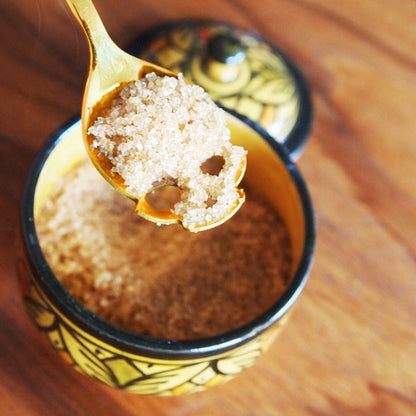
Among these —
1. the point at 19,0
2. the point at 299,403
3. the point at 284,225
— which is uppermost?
the point at 19,0

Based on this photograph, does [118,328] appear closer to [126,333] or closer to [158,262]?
[126,333]

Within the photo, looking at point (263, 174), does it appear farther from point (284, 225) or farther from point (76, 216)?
point (76, 216)

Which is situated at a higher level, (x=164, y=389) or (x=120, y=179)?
(x=120, y=179)

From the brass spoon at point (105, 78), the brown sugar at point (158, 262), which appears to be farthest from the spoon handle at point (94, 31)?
the brown sugar at point (158, 262)

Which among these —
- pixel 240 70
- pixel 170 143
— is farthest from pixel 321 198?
pixel 170 143

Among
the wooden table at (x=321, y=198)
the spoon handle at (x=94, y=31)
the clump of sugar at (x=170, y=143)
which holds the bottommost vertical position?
the wooden table at (x=321, y=198)

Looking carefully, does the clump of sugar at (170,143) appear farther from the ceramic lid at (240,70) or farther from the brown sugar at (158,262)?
the ceramic lid at (240,70)

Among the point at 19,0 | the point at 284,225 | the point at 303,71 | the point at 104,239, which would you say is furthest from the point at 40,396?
the point at 303,71
